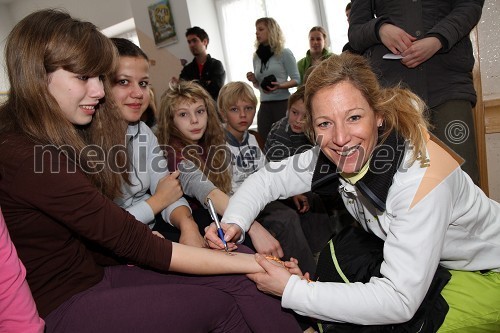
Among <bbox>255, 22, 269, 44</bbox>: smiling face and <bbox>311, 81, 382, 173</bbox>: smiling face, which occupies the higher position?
<bbox>255, 22, 269, 44</bbox>: smiling face

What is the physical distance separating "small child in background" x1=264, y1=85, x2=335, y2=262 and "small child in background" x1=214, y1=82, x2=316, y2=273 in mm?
146

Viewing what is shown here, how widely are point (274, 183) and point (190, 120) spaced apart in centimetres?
80

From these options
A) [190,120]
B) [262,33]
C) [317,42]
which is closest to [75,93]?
[190,120]

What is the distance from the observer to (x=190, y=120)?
81.5 inches

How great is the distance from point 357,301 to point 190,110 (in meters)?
1.40

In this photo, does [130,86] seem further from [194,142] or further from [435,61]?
[435,61]

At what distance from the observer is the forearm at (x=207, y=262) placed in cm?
109

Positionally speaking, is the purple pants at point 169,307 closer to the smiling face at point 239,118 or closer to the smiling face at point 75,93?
the smiling face at point 75,93

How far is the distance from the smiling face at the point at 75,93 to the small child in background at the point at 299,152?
1.29m

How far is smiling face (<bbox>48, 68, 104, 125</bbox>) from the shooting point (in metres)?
1.05

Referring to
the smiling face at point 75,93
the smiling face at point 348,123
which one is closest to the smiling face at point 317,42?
the smiling face at point 348,123

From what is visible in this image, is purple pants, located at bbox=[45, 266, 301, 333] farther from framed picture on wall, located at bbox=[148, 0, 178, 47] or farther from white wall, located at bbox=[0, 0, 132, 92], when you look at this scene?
white wall, located at bbox=[0, 0, 132, 92]

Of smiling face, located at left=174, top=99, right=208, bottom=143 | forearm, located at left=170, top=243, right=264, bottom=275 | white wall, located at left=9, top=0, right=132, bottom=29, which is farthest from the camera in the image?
white wall, located at left=9, top=0, right=132, bottom=29

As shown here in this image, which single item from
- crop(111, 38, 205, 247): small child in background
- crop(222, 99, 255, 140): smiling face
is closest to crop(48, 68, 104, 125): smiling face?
crop(111, 38, 205, 247): small child in background
